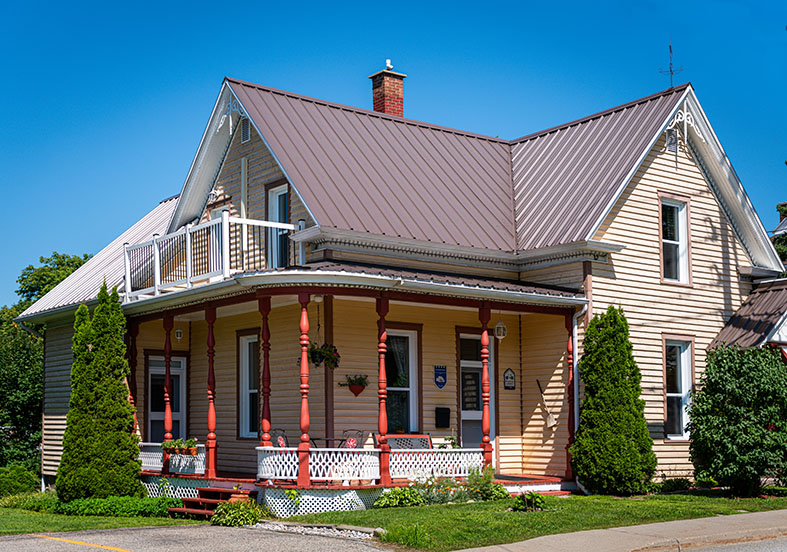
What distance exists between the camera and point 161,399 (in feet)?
74.5

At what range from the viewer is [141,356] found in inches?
880

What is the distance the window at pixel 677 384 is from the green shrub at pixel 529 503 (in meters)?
6.09

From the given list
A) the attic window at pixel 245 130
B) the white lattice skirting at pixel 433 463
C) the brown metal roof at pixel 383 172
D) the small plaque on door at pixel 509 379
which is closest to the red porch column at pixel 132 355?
the attic window at pixel 245 130

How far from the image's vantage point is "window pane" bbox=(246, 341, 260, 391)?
786 inches

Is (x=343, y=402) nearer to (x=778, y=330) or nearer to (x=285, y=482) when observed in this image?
(x=285, y=482)

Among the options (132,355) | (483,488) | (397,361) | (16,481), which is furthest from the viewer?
(16,481)

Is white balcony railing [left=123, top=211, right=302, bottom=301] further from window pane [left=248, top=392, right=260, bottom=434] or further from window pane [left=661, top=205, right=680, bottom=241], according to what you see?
window pane [left=661, top=205, right=680, bottom=241]

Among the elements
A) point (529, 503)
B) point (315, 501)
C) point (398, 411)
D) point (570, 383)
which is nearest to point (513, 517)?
point (529, 503)

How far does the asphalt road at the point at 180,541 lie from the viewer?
12.2m

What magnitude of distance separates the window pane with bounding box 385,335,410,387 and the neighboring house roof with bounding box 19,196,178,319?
24.7 feet

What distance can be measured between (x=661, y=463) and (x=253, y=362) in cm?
863

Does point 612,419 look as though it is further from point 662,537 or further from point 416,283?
point 662,537

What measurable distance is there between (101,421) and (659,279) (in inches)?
459

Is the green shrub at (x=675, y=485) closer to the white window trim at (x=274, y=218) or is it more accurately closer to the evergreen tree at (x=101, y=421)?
the white window trim at (x=274, y=218)
